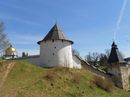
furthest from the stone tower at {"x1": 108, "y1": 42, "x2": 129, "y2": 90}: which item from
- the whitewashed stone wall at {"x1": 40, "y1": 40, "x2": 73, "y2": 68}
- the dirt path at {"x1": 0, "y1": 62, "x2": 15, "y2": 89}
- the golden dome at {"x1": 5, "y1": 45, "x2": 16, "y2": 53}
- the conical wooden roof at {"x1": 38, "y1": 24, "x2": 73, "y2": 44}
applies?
the golden dome at {"x1": 5, "y1": 45, "x2": 16, "y2": 53}

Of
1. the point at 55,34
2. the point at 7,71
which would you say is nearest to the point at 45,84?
the point at 7,71

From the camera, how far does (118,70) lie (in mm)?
42469

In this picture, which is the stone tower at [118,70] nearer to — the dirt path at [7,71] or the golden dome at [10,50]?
the dirt path at [7,71]

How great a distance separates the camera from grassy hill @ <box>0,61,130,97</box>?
83.6 feet

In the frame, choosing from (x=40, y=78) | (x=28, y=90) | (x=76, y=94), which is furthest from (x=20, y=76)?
(x=76, y=94)

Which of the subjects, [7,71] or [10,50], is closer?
[7,71]

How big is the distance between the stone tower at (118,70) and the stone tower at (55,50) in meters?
8.27

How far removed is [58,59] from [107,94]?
906 cm

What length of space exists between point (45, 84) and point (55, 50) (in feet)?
34.3

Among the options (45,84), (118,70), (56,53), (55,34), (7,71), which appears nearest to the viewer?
(45,84)

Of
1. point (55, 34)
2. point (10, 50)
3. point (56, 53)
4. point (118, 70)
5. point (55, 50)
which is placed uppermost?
point (55, 34)

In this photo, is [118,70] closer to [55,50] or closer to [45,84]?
[55,50]

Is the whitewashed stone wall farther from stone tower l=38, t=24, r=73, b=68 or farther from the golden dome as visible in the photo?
the golden dome

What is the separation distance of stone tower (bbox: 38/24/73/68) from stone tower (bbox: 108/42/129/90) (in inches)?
326
